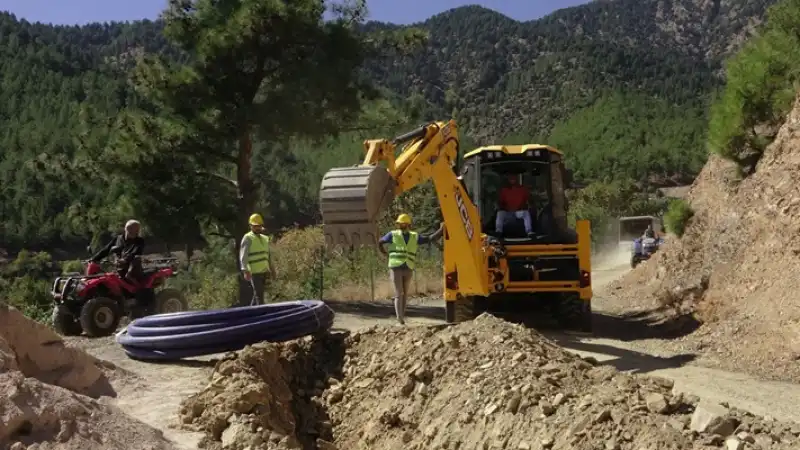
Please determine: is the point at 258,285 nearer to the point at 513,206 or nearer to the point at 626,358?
the point at 513,206

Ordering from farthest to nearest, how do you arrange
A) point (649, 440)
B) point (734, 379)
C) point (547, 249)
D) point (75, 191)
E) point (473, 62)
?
point (473, 62), point (75, 191), point (547, 249), point (734, 379), point (649, 440)

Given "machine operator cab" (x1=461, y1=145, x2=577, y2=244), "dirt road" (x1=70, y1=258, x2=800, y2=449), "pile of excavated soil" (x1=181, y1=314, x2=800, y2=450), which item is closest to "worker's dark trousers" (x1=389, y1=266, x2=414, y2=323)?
"dirt road" (x1=70, y1=258, x2=800, y2=449)

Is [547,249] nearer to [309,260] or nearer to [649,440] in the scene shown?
[649,440]

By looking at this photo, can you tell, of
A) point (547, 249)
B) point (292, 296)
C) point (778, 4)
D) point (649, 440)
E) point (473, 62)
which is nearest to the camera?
point (649, 440)

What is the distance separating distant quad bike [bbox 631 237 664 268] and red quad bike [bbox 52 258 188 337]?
18.7 meters

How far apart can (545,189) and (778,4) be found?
21.9ft

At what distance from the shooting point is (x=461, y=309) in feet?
39.0

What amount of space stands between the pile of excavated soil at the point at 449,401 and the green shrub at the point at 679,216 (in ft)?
32.1

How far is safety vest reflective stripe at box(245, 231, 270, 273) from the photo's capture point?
11055 millimetres

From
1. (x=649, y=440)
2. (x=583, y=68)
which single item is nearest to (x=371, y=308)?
(x=649, y=440)

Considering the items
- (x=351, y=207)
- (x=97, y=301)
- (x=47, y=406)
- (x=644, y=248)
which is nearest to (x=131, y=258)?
(x=97, y=301)

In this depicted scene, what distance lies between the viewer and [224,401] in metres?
6.82

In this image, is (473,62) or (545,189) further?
(473,62)

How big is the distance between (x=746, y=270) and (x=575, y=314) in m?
2.55
